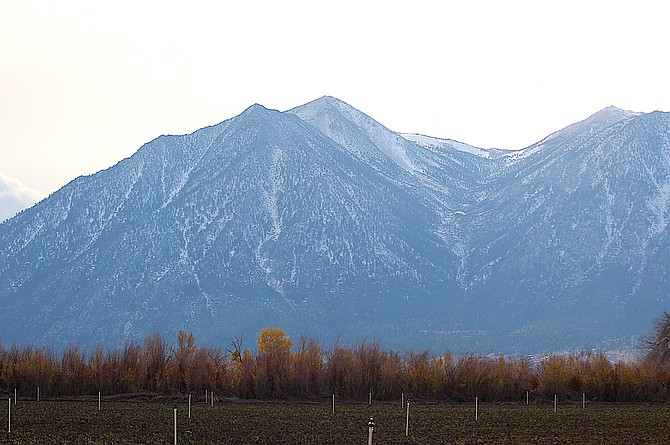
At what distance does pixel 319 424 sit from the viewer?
46.1 m

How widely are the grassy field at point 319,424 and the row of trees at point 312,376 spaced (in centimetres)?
759

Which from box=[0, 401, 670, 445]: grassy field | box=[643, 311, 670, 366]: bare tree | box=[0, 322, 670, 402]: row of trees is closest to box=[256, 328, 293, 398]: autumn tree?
box=[0, 322, 670, 402]: row of trees

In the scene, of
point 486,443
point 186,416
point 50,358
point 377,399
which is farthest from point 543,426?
point 50,358

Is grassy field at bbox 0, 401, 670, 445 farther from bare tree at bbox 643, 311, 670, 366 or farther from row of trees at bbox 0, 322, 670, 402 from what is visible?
bare tree at bbox 643, 311, 670, 366

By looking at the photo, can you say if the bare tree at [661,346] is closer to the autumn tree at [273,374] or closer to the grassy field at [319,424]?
the grassy field at [319,424]

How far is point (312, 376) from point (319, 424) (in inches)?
927

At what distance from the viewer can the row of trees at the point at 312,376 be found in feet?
221

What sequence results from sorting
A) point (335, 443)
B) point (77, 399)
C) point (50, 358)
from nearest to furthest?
point (335, 443)
point (77, 399)
point (50, 358)

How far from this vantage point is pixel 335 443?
3797cm

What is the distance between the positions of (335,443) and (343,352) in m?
33.0

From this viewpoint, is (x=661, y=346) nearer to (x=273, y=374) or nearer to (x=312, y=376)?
(x=312, y=376)

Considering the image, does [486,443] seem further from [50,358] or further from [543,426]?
[50,358]

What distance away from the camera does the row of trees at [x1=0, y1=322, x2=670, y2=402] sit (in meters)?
67.2

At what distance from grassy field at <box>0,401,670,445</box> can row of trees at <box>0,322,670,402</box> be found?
7.59 meters
